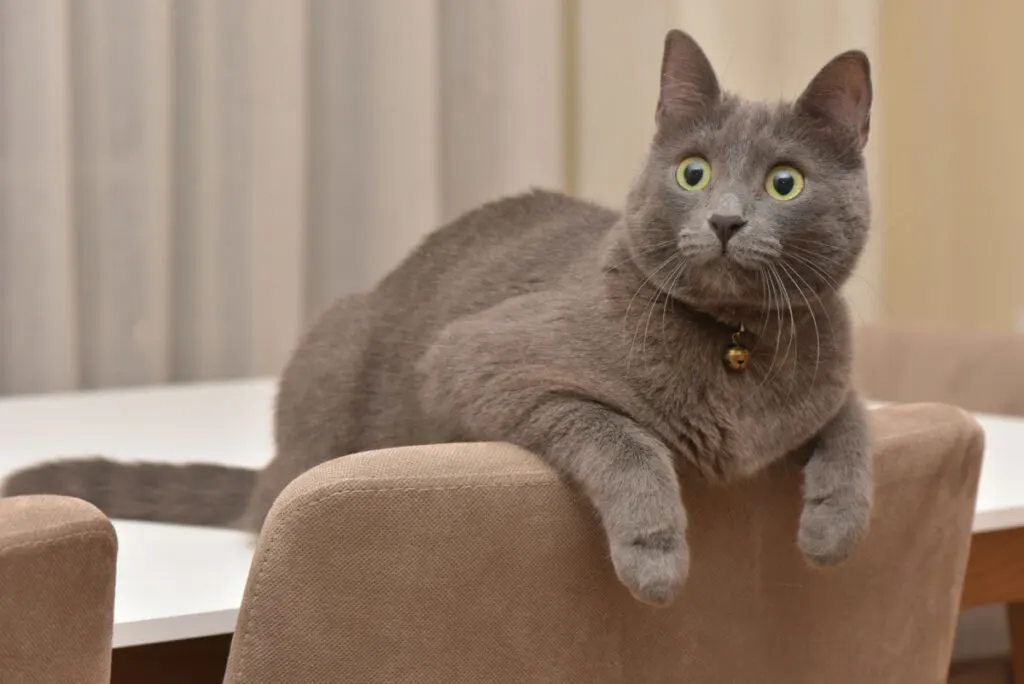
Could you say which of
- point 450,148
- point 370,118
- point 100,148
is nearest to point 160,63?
point 100,148

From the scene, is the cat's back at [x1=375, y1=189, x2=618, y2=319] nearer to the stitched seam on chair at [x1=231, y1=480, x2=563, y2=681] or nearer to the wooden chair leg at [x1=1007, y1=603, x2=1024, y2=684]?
the stitched seam on chair at [x1=231, y1=480, x2=563, y2=681]

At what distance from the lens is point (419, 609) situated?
658 mm

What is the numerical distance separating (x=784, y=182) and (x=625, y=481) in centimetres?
29

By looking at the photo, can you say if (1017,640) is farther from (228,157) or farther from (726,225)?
(228,157)

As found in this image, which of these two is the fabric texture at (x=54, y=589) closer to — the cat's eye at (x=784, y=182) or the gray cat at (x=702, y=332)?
the gray cat at (x=702, y=332)

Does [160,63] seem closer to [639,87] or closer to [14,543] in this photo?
[639,87]

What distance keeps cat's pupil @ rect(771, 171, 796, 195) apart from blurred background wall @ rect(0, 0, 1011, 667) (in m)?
0.71

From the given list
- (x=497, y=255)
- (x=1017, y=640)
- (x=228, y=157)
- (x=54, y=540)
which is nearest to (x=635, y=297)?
(x=497, y=255)

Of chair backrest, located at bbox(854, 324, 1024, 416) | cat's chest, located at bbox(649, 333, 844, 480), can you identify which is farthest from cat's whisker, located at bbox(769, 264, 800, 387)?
chair backrest, located at bbox(854, 324, 1024, 416)

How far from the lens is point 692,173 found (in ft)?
3.07

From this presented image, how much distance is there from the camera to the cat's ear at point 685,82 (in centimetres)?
96

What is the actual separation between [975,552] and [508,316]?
55cm

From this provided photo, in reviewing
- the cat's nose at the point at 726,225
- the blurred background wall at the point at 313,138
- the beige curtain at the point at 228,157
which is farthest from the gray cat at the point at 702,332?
the beige curtain at the point at 228,157

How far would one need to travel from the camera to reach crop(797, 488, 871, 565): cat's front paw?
82cm
